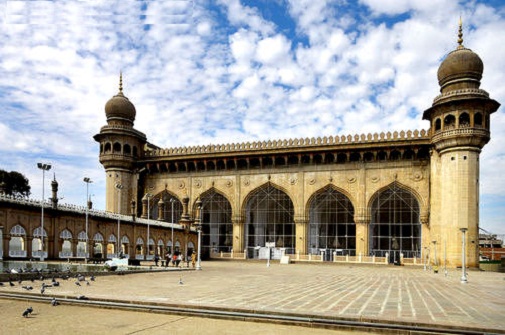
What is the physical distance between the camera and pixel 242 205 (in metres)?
36.9

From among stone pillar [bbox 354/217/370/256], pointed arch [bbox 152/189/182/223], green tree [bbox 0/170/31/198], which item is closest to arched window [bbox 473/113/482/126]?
stone pillar [bbox 354/217/370/256]

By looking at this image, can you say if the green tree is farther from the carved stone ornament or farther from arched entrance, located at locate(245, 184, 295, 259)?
the carved stone ornament

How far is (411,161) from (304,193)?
841 centimetres

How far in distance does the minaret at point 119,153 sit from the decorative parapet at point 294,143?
2273mm

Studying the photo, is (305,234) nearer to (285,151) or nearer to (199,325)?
(285,151)

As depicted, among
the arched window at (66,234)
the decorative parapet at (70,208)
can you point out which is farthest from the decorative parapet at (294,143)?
the arched window at (66,234)

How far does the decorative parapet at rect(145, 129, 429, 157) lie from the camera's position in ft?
106

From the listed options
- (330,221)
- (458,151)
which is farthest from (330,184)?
(458,151)

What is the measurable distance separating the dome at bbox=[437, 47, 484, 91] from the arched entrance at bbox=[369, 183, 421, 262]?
8.29m

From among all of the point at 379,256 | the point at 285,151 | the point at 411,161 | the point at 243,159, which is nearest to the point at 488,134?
the point at 411,161

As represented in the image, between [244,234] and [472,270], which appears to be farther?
[244,234]

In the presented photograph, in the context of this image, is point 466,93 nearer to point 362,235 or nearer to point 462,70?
point 462,70

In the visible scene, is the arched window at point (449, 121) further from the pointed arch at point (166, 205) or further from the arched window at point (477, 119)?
the pointed arch at point (166, 205)

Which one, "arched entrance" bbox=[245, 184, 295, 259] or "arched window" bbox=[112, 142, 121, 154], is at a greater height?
"arched window" bbox=[112, 142, 121, 154]
